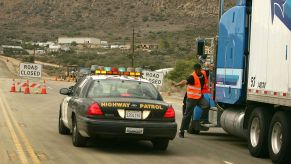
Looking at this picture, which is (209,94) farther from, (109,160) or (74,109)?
(109,160)

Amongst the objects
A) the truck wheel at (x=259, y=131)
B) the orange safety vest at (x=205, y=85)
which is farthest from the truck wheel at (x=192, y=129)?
the truck wheel at (x=259, y=131)

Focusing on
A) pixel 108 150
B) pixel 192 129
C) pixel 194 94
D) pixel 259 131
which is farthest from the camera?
pixel 192 129

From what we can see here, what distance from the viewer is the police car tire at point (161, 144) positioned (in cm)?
1282

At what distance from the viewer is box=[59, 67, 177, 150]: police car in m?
11.9

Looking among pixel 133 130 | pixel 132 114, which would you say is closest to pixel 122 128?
pixel 133 130

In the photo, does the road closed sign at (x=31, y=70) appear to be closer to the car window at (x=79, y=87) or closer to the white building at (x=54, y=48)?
the car window at (x=79, y=87)

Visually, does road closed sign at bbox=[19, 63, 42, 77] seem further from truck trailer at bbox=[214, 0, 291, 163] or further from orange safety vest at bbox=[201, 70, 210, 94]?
truck trailer at bbox=[214, 0, 291, 163]

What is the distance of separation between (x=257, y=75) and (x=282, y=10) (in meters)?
1.73

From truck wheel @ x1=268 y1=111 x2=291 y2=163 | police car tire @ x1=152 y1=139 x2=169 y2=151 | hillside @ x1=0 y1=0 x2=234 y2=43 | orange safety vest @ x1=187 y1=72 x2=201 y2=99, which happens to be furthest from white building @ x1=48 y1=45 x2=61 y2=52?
truck wheel @ x1=268 y1=111 x2=291 y2=163

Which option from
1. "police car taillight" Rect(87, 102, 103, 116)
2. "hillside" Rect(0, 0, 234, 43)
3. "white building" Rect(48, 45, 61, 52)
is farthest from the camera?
"white building" Rect(48, 45, 61, 52)

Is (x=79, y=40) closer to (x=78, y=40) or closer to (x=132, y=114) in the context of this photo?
(x=78, y=40)

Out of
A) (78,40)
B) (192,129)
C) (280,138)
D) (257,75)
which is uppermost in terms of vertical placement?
(78,40)

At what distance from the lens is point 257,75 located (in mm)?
12492

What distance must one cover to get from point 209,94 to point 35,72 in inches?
1100
